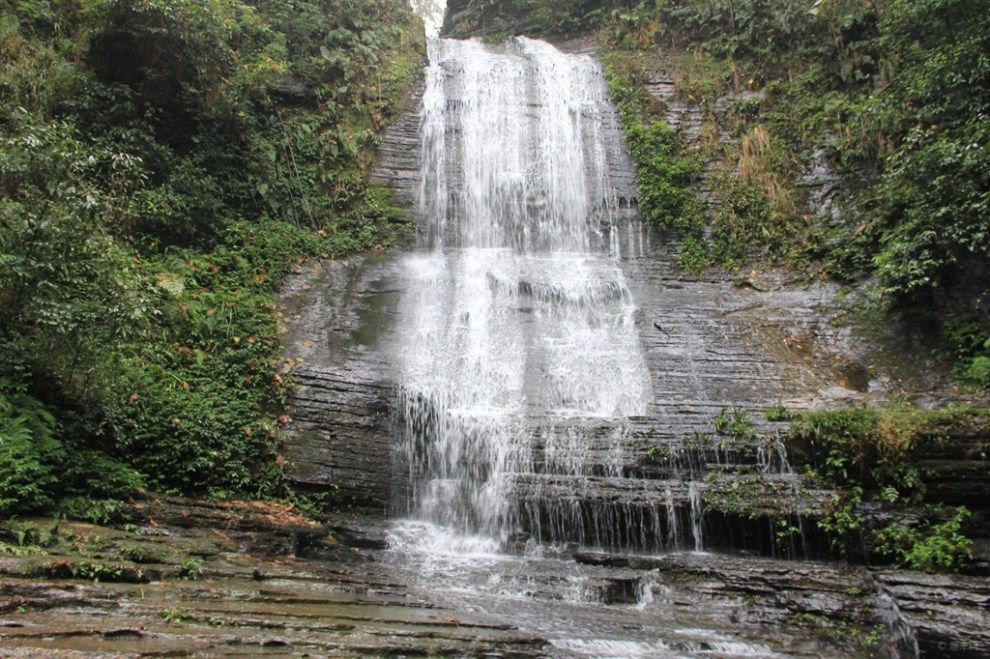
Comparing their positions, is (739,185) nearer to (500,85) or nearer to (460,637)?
(500,85)

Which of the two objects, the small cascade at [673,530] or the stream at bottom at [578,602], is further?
the small cascade at [673,530]

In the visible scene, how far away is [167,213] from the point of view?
38.8ft

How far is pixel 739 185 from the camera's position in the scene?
50.4 ft

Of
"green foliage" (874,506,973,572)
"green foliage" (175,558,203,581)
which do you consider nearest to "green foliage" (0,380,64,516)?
"green foliage" (175,558,203,581)

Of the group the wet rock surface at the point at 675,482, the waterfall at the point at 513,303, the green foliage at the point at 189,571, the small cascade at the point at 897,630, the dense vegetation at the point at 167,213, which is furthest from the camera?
the waterfall at the point at 513,303

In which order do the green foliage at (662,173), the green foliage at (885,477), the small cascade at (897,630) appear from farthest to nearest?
the green foliage at (662,173), the green foliage at (885,477), the small cascade at (897,630)

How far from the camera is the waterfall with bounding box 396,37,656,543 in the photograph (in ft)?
31.4

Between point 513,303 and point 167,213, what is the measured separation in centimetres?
650

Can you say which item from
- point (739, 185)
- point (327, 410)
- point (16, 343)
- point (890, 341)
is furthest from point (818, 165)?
point (16, 343)

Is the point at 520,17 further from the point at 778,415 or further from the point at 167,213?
the point at 778,415

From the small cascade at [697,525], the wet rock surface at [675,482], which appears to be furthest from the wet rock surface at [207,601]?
the small cascade at [697,525]

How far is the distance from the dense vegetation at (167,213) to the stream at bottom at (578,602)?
2579 mm

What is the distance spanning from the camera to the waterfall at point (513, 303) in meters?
9.56

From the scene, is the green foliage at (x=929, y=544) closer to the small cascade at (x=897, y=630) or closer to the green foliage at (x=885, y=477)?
the green foliage at (x=885, y=477)
